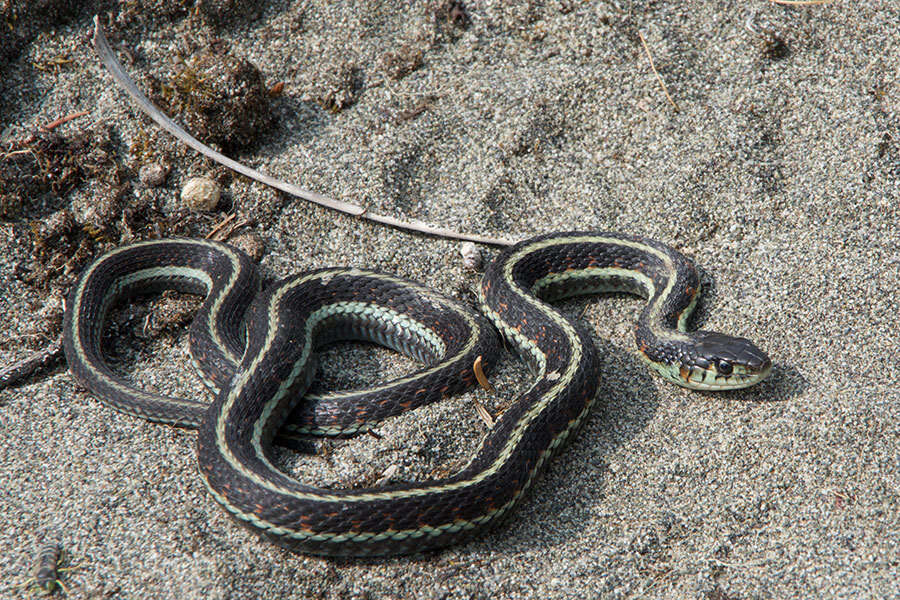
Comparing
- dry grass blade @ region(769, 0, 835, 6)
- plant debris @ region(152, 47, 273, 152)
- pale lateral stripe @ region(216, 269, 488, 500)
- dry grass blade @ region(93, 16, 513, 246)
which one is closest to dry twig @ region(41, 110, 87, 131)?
dry grass blade @ region(93, 16, 513, 246)

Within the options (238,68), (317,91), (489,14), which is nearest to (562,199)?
(489,14)

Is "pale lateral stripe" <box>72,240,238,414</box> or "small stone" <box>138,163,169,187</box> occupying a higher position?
"small stone" <box>138,163,169,187</box>

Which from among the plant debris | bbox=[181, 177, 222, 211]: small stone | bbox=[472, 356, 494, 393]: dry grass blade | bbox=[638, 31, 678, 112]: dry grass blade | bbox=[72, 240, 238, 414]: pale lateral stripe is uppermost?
bbox=[638, 31, 678, 112]: dry grass blade

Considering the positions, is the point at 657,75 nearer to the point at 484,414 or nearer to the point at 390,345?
the point at 390,345

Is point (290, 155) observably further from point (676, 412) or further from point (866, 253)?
point (866, 253)

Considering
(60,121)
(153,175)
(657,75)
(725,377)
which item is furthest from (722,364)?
(60,121)

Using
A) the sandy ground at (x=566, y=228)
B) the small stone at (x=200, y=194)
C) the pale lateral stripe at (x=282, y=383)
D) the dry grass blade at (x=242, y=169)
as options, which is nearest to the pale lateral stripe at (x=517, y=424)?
the pale lateral stripe at (x=282, y=383)

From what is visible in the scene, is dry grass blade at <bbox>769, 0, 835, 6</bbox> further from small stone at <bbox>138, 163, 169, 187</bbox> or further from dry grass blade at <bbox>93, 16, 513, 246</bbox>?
small stone at <bbox>138, 163, 169, 187</bbox>
